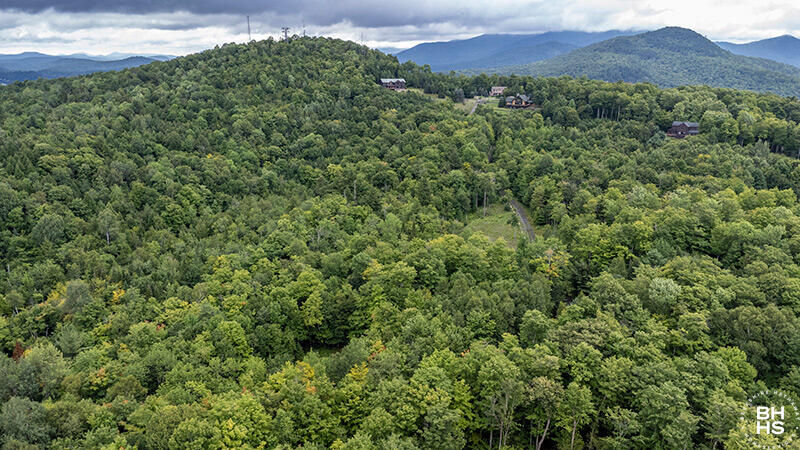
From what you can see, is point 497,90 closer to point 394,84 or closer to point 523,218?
point 394,84

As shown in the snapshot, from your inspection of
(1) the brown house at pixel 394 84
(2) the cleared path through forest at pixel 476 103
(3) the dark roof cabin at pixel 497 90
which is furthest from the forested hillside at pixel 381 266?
(3) the dark roof cabin at pixel 497 90

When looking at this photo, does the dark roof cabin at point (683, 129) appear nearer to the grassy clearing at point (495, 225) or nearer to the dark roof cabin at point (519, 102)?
the dark roof cabin at point (519, 102)

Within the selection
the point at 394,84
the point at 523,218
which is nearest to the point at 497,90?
the point at 394,84

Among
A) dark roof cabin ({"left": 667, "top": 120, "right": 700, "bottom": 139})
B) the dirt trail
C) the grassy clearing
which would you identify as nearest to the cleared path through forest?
the dirt trail

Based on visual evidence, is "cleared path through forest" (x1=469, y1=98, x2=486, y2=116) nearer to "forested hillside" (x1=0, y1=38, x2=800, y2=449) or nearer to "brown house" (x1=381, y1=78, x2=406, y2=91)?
"forested hillside" (x1=0, y1=38, x2=800, y2=449)

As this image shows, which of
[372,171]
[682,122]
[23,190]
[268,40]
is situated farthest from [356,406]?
[268,40]

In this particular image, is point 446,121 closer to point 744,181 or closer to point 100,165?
point 744,181
